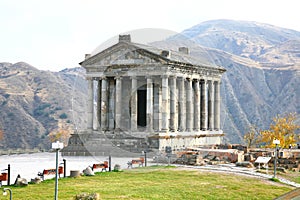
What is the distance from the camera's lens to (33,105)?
483 feet

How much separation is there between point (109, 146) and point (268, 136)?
40.4 meters

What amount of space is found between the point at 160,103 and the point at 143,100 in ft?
17.4

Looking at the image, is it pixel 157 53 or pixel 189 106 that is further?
pixel 189 106

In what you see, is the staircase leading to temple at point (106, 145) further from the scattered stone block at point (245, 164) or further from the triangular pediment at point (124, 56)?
the scattered stone block at point (245, 164)

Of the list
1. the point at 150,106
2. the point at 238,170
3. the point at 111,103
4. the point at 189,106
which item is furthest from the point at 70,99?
the point at 238,170

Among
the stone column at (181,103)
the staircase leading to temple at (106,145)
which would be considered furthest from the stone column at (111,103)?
the stone column at (181,103)

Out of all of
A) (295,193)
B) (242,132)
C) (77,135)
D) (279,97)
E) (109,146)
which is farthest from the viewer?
(279,97)

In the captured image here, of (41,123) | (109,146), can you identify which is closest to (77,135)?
(109,146)

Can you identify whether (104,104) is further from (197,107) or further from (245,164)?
(245,164)

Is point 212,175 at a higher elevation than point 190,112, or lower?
lower

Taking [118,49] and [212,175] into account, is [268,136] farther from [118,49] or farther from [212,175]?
[212,175]

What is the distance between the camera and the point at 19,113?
136 metres

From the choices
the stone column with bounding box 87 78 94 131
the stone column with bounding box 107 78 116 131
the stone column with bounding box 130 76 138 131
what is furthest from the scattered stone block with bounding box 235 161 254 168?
the stone column with bounding box 87 78 94 131

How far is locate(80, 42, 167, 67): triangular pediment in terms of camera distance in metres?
52.0
